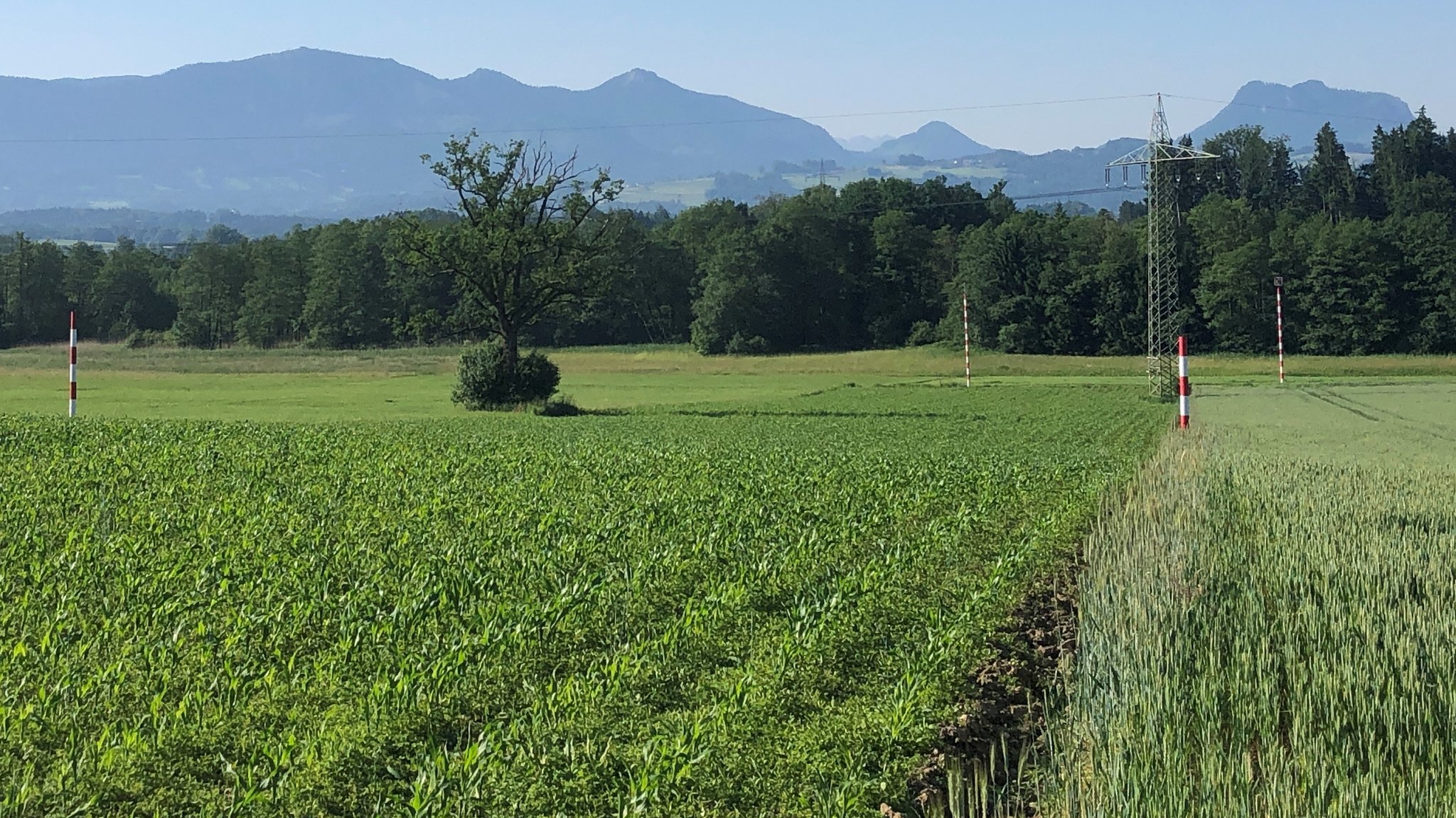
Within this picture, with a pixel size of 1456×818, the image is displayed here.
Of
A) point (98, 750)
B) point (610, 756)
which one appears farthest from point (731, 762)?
point (98, 750)

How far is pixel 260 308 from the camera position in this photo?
110 m

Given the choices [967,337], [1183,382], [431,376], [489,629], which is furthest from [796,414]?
[431,376]

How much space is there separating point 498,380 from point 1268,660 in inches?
1295

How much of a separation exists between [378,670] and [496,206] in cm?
3243

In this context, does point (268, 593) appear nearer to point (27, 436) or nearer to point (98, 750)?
point (98, 750)

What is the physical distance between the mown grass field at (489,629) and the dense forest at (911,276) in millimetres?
64011

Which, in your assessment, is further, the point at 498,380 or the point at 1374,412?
the point at 498,380

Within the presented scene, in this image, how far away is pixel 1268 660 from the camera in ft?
20.2

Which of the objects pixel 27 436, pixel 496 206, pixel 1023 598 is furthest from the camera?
pixel 496 206

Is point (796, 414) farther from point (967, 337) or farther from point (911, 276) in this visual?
point (911, 276)

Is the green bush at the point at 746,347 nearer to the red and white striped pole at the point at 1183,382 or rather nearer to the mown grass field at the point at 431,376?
the mown grass field at the point at 431,376

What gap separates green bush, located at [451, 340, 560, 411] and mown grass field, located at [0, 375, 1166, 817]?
2141cm

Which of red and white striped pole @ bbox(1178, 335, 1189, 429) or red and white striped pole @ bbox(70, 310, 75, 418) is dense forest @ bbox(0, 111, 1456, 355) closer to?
red and white striped pole @ bbox(70, 310, 75, 418)

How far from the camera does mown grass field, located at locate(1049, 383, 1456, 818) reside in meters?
4.65
